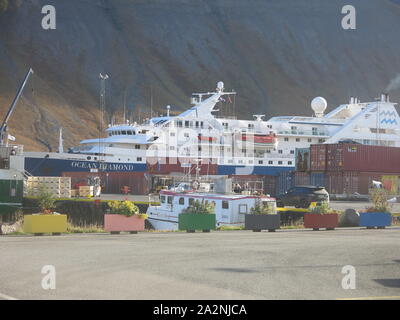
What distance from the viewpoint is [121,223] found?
81.1 ft

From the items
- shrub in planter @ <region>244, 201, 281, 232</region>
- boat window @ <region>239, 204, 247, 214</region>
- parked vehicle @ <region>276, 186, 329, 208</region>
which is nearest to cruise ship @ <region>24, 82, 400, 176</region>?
parked vehicle @ <region>276, 186, 329, 208</region>

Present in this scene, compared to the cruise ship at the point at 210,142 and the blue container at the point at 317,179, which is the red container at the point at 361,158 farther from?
the cruise ship at the point at 210,142

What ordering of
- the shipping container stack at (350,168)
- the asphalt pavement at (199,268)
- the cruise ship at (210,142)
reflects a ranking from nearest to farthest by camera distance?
the asphalt pavement at (199,268) → the shipping container stack at (350,168) → the cruise ship at (210,142)

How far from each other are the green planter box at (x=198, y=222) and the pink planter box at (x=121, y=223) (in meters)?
1.85

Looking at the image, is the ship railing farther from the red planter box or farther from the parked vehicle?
the red planter box

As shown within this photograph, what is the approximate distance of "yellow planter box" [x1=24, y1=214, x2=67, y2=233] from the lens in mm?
23062

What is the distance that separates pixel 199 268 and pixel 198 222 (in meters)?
12.2

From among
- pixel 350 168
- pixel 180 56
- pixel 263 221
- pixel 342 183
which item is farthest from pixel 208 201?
pixel 180 56

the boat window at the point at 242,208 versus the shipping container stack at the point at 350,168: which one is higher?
the shipping container stack at the point at 350,168

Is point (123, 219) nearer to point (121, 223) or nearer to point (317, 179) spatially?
point (121, 223)

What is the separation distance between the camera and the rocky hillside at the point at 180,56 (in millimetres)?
116188

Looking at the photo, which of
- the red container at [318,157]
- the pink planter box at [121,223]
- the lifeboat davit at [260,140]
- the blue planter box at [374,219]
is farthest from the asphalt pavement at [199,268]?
the lifeboat davit at [260,140]
